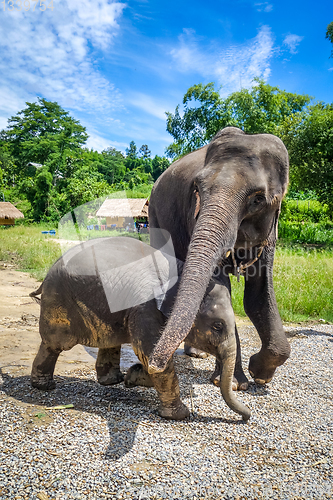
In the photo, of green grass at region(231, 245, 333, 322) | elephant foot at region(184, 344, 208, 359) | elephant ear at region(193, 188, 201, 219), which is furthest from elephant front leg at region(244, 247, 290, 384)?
green grass at region(231, 245, 333, 322)

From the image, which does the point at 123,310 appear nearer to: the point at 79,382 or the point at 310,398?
the point at 79,382

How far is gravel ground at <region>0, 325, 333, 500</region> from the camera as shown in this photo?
7.98ft

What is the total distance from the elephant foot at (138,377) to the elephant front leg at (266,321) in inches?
49.1

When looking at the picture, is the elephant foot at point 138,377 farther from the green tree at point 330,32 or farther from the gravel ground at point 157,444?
the green tree at point 330,32

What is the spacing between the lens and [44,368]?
12.2ft

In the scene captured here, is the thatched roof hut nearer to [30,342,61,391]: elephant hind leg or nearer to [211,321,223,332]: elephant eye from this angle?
[30,342,61,391]: elephant hind leg

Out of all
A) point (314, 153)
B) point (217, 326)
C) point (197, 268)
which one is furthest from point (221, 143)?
point (314, 153)

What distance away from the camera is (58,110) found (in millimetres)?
44844

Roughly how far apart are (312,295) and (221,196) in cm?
583

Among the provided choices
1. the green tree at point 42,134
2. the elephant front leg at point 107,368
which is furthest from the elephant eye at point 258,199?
the green tree at point 42,134

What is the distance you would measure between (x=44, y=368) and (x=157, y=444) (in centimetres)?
143

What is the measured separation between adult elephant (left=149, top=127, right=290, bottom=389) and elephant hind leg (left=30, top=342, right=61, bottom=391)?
169cm

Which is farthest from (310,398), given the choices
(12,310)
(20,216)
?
(20,216)

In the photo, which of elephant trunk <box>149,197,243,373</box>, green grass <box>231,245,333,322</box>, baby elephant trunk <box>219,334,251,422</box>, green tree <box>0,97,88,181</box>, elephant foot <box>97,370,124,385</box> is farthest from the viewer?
green tree <box>0,97,88,181</box>
